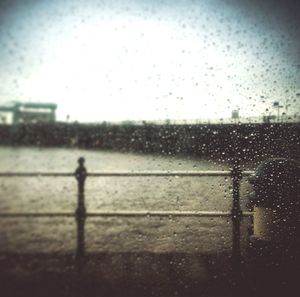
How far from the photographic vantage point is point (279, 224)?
2.26m

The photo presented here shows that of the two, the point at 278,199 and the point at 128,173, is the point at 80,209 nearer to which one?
the point at 128,173

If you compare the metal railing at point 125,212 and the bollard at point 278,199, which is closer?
the bollard at point 278,199

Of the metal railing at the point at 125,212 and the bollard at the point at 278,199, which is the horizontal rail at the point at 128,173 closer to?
the metal railing at the point at 125,212

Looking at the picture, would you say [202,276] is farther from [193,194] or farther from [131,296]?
[193,194]

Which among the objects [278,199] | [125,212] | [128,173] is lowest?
[125,212]

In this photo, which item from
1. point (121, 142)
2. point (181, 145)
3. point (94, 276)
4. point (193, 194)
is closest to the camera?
point (94, 276)

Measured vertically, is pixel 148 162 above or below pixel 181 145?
below

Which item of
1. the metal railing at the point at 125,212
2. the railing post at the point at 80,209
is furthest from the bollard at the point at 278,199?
the railing post at the point at 80,209

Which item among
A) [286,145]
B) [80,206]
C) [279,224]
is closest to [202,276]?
[279,224]

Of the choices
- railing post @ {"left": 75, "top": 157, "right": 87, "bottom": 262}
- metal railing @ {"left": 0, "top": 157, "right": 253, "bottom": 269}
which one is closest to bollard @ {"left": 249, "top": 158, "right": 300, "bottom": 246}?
metal railing @ {"left": 0, "top": 157, "right": 253, "bottom": 269}

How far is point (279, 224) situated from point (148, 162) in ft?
27.9

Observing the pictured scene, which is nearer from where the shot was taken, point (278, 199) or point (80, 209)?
point (278, 199)

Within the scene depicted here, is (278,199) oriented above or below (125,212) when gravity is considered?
above

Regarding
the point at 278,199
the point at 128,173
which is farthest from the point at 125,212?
the point at 278,199
